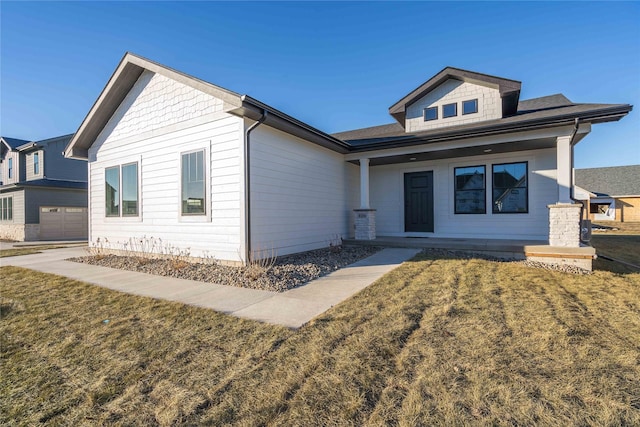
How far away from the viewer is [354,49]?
1264 centimetres

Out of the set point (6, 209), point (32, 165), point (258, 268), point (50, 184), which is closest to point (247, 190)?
point (258, 268)

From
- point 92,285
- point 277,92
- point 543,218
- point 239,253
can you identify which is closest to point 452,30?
point 543,218

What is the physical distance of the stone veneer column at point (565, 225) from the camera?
6.40m

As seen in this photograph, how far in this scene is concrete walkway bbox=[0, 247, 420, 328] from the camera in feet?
12.7

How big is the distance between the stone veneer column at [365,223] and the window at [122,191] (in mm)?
7033

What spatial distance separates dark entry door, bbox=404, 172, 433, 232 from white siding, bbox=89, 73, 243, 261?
6.76 meters

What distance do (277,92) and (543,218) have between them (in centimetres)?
1367

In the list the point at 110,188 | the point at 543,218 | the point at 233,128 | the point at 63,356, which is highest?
the point at 233,128

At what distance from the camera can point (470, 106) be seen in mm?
9953

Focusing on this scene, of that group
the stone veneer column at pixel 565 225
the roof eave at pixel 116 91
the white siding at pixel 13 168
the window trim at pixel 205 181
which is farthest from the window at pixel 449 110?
the white siding at pixel 13 168

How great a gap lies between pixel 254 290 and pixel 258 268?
87cm

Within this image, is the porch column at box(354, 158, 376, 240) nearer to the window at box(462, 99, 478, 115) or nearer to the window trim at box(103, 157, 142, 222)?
the window at box(462, 99, 478, 115)

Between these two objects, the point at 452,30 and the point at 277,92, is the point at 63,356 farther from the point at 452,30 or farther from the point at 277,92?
the point at 277,92

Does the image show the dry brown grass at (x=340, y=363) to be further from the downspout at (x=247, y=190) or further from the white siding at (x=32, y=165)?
the white siding at (x=32, y=165)
